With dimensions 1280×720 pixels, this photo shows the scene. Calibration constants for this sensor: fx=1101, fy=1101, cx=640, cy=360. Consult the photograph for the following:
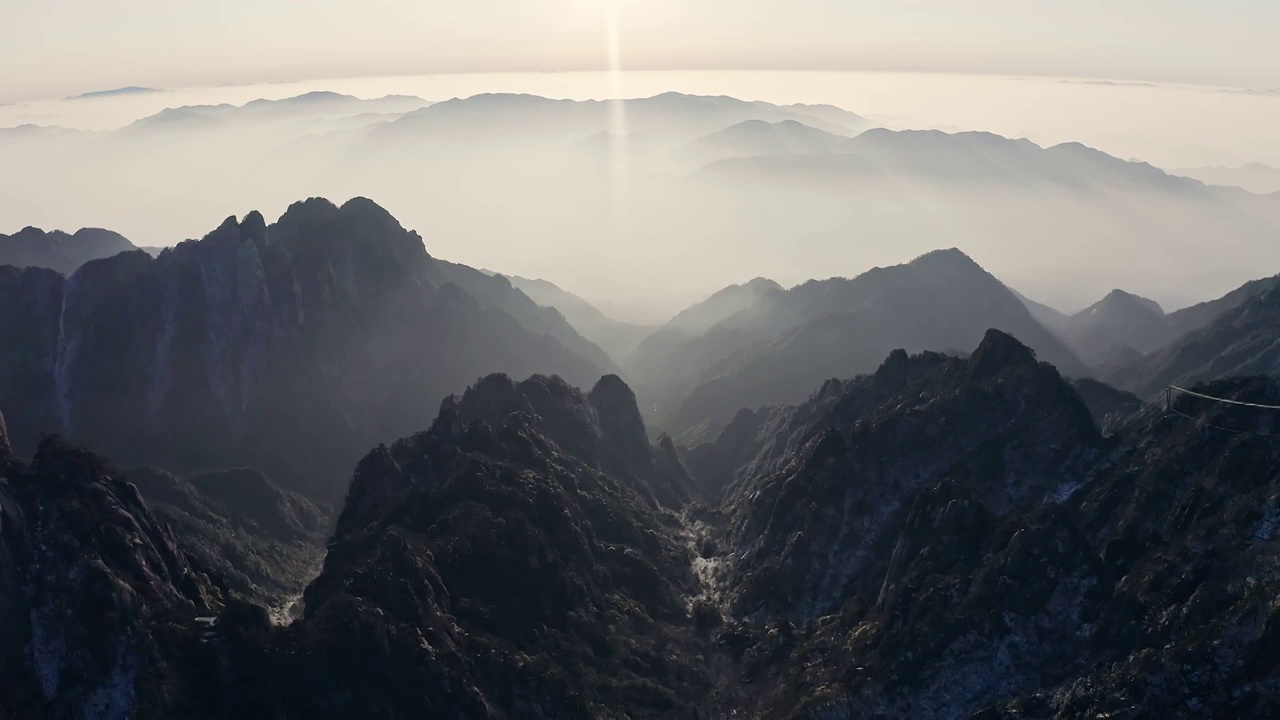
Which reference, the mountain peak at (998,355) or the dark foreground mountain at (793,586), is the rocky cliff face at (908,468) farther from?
the dark foreground mountain at (793,586)

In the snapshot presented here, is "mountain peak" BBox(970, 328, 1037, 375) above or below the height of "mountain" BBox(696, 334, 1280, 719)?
above

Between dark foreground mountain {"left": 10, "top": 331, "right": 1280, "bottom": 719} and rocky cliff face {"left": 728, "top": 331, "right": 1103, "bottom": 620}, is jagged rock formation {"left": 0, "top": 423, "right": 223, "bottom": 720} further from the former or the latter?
rocky cliff face {"left": 728, "top": 331, "right": 1103, "bottom": 620}

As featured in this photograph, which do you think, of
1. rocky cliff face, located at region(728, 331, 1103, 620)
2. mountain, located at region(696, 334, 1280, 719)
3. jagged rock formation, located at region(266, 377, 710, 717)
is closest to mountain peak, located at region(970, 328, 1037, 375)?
rocky cliff face, located at region(728, 331, 1103, 620)

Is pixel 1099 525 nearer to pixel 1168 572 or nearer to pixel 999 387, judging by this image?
pixel 1168 572

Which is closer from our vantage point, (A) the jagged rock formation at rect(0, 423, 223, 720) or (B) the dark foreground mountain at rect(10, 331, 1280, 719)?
(A) the jagged rock formation at rect(0, 423, 223, 720)

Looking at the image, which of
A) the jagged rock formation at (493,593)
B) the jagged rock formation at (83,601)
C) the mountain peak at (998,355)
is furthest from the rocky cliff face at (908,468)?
the jagged rock formation at (83,601)

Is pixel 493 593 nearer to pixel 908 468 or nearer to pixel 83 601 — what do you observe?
pixel 83 601

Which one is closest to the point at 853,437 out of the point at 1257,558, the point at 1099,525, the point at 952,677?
the point at 1099,525

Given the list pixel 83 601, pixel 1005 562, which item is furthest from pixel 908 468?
pixel 83 601
